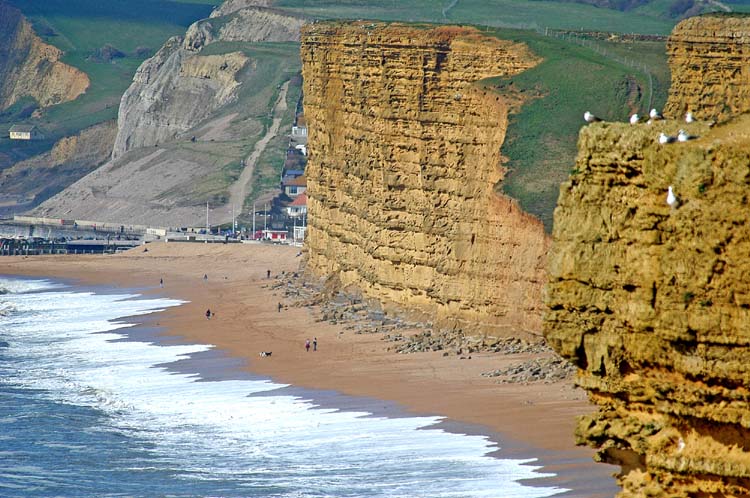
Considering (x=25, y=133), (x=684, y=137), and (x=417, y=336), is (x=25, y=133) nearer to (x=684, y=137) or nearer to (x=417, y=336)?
(x=417, y=336)

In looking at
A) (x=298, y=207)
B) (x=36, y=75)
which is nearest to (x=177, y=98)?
(x=36, y=75)

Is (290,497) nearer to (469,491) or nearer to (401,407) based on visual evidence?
(469,491)

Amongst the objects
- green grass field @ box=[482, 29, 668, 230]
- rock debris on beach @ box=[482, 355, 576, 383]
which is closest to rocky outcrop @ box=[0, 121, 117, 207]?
green grass field @ box=[482, 29, 668, 230]

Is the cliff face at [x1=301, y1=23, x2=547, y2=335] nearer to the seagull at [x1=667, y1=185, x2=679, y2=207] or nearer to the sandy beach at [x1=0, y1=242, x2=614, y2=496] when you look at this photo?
the sandy beach at [x1=0, y1=242, x2=614, y2=496]

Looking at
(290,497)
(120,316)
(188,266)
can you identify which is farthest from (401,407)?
(188,266)

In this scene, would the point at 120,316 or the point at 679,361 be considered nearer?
the point at 679,361
